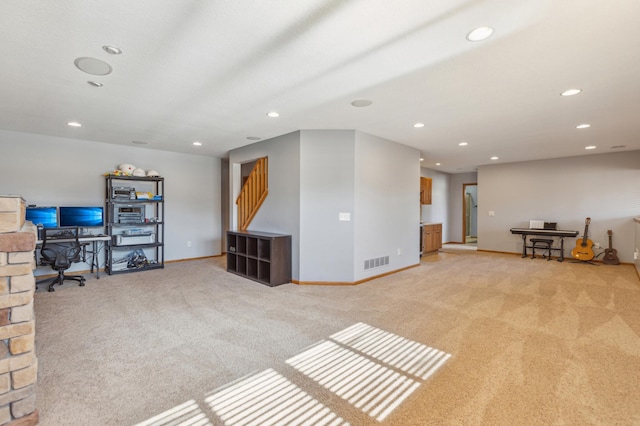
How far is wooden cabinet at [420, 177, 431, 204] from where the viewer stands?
829 cm

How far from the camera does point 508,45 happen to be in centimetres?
227

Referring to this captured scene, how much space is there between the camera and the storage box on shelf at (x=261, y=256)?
186 inches

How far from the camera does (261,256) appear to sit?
5055 mm

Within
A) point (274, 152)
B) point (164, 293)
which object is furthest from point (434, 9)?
point (164, 293)

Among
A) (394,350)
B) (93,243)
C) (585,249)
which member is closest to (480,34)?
(394,350)

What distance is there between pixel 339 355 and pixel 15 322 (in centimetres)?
210

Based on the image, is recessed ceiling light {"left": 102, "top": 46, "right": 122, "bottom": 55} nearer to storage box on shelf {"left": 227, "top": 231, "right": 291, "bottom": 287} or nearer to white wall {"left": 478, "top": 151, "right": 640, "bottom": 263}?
storage box on shelf {"left": 227, "top": 231, "right": 291, "bottom": 287}

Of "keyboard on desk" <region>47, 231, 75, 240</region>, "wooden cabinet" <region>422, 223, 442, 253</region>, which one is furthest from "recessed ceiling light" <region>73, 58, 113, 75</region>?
"wooden cabinet" <region>422, 223, 442, 253</region>

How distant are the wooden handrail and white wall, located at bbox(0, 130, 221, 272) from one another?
1.43 meters

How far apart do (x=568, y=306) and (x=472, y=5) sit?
3.78 meters

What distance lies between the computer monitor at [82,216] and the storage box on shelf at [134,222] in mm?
160

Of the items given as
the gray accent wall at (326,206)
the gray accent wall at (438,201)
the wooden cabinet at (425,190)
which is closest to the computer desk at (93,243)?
the gray accent wall at (326,206)

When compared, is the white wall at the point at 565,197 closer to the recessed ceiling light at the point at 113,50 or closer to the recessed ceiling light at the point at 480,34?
the recessed ceiling light at the point at 480,34

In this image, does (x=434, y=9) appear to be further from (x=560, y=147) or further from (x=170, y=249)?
(x=170, y=249)
